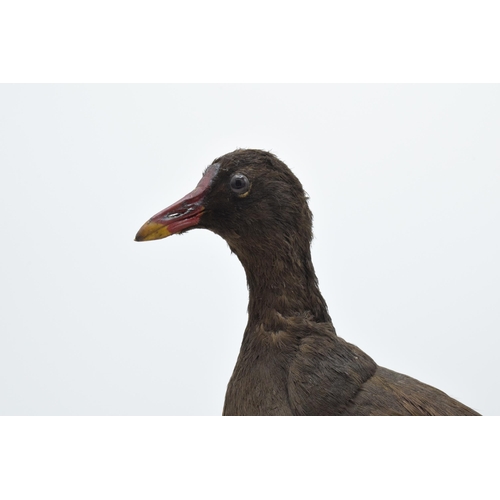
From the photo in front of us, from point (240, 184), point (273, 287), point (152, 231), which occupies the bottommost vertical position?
point (273, 287)

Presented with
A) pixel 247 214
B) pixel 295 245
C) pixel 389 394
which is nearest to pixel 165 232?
pixel 247 214

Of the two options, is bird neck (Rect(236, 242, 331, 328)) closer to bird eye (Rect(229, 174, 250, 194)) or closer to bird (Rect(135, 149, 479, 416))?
bird (Rect(135, 149, 479, 416))

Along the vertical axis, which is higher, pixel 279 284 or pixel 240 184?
pixel 240 184

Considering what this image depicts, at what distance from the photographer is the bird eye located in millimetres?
2418

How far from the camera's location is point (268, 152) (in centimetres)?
249

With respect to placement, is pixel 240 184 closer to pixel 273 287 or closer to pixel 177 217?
pixel 177 217

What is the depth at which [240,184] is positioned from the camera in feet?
7.95

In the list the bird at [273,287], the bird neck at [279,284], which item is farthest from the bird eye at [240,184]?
the bird neck at [279,284]

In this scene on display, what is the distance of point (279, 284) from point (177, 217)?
481 mm

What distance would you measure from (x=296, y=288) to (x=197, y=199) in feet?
1.73

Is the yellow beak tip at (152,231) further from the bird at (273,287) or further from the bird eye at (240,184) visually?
the bird eye at (240,184)

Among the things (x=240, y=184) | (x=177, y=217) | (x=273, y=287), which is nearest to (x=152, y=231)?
(x=177, y=217)

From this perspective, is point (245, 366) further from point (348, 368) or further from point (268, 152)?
point (268, 152)

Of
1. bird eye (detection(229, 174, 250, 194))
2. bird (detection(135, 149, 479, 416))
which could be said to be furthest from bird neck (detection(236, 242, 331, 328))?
bird eye (detection(229, 174, 250, 194))
